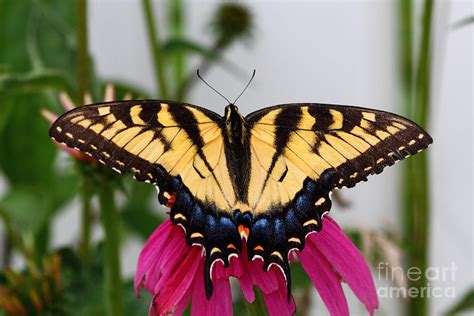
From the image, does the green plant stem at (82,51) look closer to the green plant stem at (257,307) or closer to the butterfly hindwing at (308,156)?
the butterfly hindwing at (308,156)

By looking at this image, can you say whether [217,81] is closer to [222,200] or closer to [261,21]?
[261,21]

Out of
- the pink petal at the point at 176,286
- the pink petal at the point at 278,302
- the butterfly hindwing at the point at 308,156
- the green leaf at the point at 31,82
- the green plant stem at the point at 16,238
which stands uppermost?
the green leaf at the point at 31,82

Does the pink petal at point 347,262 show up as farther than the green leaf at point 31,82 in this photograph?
No

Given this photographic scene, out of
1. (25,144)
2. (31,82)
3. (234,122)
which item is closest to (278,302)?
(234,122)

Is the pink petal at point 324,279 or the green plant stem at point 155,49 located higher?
the green plant stem at point 155,49

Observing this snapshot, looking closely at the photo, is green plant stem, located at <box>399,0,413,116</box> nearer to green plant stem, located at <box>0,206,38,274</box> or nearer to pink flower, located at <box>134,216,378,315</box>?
green plant stem, located at <box>0,206,38,274</box>

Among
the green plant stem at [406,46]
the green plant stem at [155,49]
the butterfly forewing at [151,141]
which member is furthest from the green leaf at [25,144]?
the green plant stem at [406,46]

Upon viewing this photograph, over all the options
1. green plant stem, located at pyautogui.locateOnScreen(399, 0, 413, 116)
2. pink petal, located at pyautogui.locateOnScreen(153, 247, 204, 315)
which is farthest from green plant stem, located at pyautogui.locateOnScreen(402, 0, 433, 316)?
green plant stem, located at pyautogui.locateOnScreen(399, 0, 413, 116)
